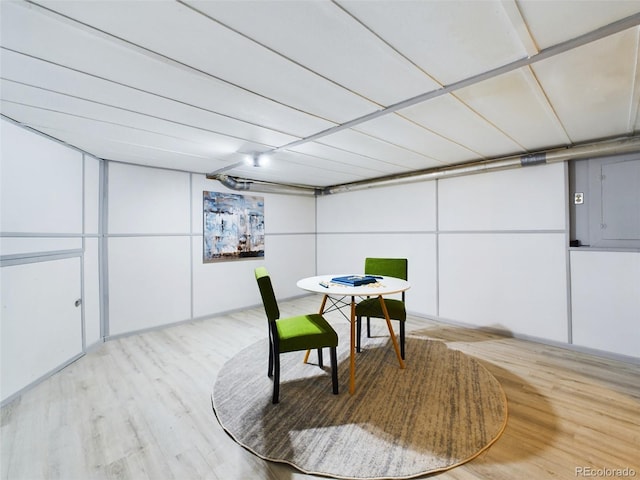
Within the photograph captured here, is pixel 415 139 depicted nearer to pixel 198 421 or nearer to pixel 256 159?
pixel 256 159

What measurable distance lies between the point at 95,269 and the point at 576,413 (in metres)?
5.03

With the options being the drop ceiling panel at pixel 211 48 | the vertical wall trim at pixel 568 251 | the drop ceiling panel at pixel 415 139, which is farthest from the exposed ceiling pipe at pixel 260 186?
the vertical wall trim at pixel 568 251

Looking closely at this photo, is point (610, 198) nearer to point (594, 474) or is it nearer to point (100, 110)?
point (594, 474)

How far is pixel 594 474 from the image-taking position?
154 centimetres

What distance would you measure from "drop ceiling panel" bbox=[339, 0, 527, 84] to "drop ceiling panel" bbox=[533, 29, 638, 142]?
323 mm

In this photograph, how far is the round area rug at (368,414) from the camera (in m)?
1.67

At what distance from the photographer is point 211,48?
1.44m

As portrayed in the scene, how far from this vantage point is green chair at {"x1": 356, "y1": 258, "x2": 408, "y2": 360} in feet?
9.61

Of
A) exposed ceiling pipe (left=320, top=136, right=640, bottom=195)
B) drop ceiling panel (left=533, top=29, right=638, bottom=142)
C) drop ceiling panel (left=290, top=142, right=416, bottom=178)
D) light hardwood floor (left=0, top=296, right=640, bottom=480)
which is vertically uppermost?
drop ceiling panel (left=290, top=142, right=416, bottom=178)

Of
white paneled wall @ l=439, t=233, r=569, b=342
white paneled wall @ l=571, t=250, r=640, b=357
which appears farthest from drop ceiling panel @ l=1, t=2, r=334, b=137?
white paneled wall @ l=571, t=250, r=640, b=357

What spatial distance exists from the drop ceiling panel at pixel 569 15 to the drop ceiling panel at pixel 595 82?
17 cm

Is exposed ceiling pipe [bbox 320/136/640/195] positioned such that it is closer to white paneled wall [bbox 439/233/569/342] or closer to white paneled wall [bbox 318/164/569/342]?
white paneled wall [bbox 318/164/569/342]

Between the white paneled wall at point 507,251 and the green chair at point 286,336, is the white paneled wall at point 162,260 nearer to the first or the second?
the green chair at point 286,336

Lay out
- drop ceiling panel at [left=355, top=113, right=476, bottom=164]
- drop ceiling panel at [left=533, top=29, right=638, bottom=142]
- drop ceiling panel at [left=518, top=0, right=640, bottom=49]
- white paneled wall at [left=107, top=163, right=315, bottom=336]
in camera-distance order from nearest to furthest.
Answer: drop ceiling panel at [left=518, top=0, right=640, bottom=49]
drop ceiling panel at [left=533, top=29, right=638, bottom=142]
drop ceiling panel at [left=355, top=113, right=476, bottom=164]
white paneled wall at [left=107, top=163, right=315, bottom=336]
